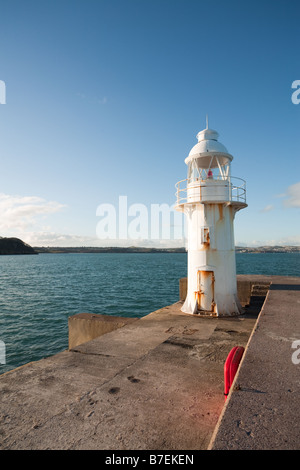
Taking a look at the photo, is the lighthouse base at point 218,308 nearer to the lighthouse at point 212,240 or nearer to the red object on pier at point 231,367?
the lighthouse at point 212,240

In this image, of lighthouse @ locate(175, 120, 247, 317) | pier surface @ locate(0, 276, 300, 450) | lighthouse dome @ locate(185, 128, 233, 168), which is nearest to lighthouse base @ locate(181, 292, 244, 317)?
lighthouse @ locate(175, 120, 247, 317)

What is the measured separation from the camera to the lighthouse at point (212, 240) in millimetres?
11727

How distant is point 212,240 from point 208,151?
3.80m

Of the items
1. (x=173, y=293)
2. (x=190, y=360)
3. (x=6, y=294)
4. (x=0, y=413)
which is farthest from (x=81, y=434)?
(x=6, y=294)

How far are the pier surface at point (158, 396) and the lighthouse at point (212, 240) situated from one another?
3.44m

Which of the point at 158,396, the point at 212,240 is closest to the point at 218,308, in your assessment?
the point at 212,240

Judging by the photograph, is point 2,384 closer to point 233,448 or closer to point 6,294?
point 233,448

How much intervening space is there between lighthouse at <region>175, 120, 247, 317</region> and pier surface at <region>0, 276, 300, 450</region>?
344 centimetres

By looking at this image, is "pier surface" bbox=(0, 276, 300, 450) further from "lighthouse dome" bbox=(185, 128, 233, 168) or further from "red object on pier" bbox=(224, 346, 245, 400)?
"lighthouse dome" bbox=(185, 128, 233, 168)

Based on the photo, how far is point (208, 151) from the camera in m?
11.9

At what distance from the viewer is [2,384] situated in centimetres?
568

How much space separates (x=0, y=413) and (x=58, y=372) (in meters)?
1.64

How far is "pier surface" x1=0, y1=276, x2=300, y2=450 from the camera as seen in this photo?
11.9ft

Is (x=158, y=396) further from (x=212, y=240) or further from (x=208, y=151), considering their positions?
(x=208, y=151)
